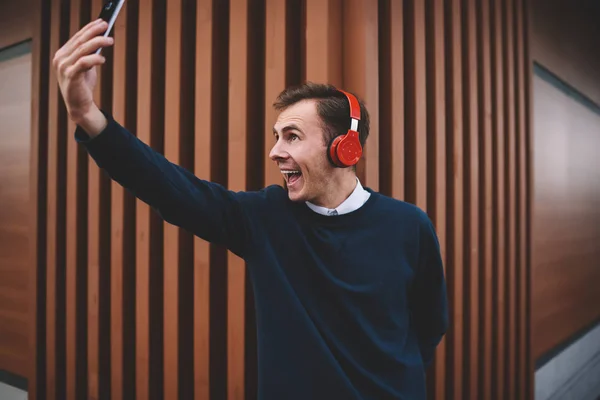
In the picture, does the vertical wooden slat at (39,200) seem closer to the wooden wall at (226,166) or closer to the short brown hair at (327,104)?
the wooden wall at (226,166)

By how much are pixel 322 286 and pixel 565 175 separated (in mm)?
3533

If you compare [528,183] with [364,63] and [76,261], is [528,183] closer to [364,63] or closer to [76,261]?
[364,63]

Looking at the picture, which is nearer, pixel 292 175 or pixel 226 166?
pixel 292 175

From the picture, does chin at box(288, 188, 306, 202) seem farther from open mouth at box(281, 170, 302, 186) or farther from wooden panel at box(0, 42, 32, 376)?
wooden panel at box(0, 42, 32, 376)

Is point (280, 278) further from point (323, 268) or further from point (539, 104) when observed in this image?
point (539, 104)

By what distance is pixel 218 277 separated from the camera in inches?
60.5

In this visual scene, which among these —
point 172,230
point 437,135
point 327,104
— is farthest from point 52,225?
point 437,135

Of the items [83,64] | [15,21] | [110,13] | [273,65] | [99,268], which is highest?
[15,21]

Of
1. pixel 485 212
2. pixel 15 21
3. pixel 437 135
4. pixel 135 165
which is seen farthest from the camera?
pixel 15 21

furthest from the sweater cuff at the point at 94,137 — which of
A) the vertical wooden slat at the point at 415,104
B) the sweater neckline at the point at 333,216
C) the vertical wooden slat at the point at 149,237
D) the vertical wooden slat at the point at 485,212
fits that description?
the vertical wooden slat at the point at 485,212

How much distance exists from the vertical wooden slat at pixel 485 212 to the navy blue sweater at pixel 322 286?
1350 mm

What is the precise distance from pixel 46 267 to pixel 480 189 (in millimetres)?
2713

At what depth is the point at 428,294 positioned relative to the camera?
1178 mm

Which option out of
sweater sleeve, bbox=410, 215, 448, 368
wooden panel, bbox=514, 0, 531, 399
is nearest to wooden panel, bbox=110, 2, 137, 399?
sweater sleeve, bbox=410, 215, 448, 368
